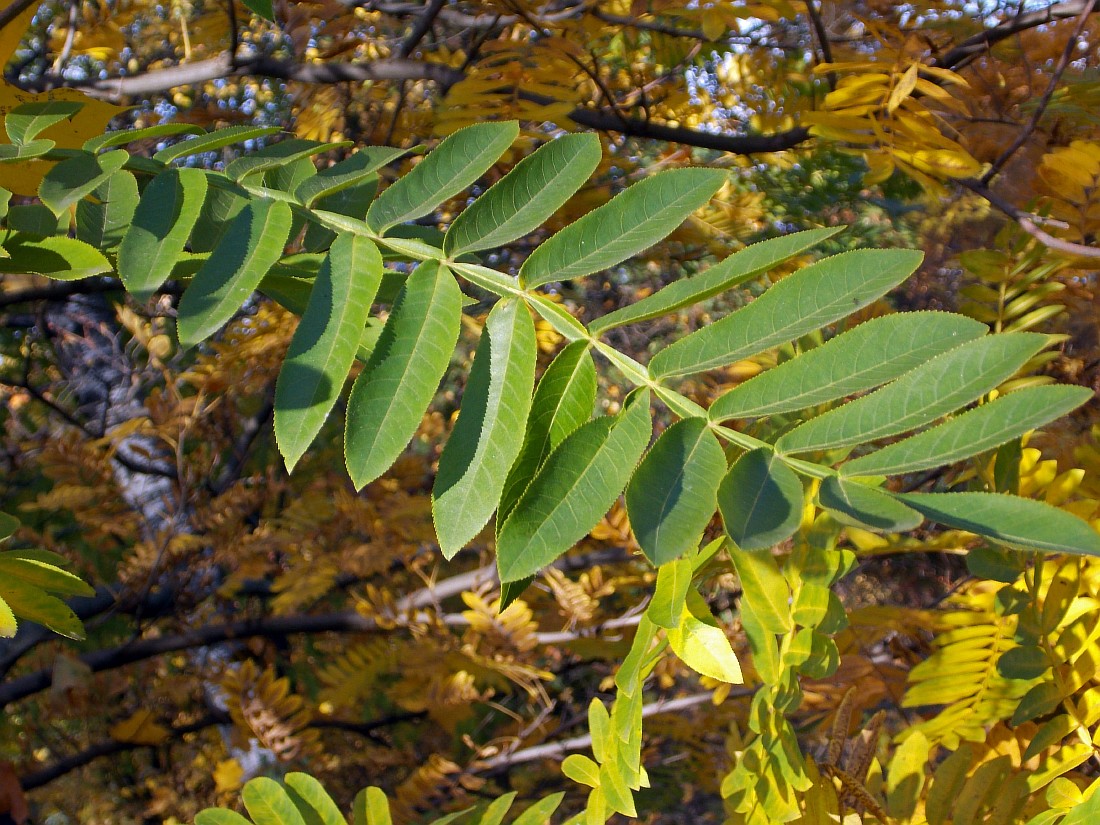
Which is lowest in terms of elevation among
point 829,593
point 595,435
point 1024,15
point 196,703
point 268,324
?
point 196,703

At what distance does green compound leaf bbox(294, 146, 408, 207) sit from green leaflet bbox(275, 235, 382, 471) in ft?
0.24

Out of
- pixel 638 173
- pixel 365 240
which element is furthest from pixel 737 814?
pixel 638 173

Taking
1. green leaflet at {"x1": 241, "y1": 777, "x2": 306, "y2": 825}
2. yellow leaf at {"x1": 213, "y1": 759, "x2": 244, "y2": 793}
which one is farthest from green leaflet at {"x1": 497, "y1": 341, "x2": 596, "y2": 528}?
yellow leaf at {"x1": 213, "y1": 759, "x2": 244, "y2": 793}

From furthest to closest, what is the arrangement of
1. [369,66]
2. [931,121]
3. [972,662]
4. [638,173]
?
[638,173] < [369,66] < [931,121] < [972,662]

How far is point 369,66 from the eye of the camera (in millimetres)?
2016

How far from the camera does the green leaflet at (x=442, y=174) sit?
2.26 feet

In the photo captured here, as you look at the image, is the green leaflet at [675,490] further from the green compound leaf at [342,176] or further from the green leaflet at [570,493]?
the green compound leaf at [342,176]

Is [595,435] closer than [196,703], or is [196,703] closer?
[595,435]

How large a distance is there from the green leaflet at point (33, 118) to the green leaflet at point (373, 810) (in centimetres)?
69

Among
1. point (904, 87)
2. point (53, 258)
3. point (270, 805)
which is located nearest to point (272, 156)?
point (53, 258)

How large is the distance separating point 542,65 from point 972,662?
4.36 ft

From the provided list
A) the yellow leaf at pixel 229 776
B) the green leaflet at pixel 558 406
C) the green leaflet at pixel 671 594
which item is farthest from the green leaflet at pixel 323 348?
the yellow leaf at pixel 229 776

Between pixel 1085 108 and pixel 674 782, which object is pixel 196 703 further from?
pixel 1085 108

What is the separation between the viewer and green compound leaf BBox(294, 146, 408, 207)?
70cm
